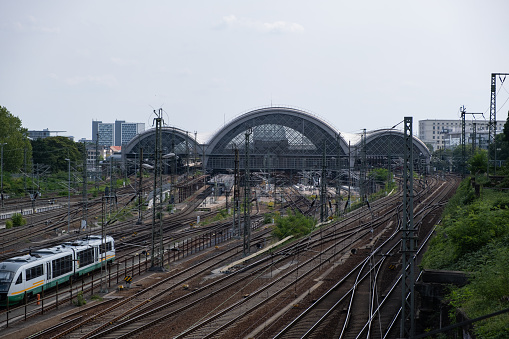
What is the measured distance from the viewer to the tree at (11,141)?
47719 mm

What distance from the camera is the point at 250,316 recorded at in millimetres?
13922

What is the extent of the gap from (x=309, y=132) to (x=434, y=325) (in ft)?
192

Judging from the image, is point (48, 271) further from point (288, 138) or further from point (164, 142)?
point (164, 142)

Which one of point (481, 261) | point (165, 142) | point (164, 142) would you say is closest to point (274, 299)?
point (481, 261)

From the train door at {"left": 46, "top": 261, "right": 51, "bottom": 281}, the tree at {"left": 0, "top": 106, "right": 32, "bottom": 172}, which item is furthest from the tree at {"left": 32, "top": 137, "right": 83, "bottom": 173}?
the train door at {"left": 46, "top": 261, "right": 51, "bottom": 281}

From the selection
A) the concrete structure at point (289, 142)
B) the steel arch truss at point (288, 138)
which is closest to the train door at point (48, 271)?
the concrete structure at point (289, 142)

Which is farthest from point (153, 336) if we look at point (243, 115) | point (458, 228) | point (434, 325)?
point (243, 115)

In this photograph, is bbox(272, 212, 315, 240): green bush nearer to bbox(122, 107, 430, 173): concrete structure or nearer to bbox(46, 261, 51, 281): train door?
bbox(46, 261, 51, 281): train door

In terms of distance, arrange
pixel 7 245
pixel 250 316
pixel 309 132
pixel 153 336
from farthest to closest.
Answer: pixel 309 132 → pixel 7 245 → pixel 250 316 → pixel 153 336

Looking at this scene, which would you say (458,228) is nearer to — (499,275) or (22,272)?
(499,275)

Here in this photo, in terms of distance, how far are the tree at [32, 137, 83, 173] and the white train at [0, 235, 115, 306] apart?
41.1m

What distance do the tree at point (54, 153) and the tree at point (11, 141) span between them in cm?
724

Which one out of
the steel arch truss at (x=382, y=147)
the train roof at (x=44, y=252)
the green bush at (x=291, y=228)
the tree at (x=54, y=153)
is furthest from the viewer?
the steel arch truss at (x=382, y=147)

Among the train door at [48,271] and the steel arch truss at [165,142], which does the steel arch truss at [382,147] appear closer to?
the steel arch truss at [165,142]
